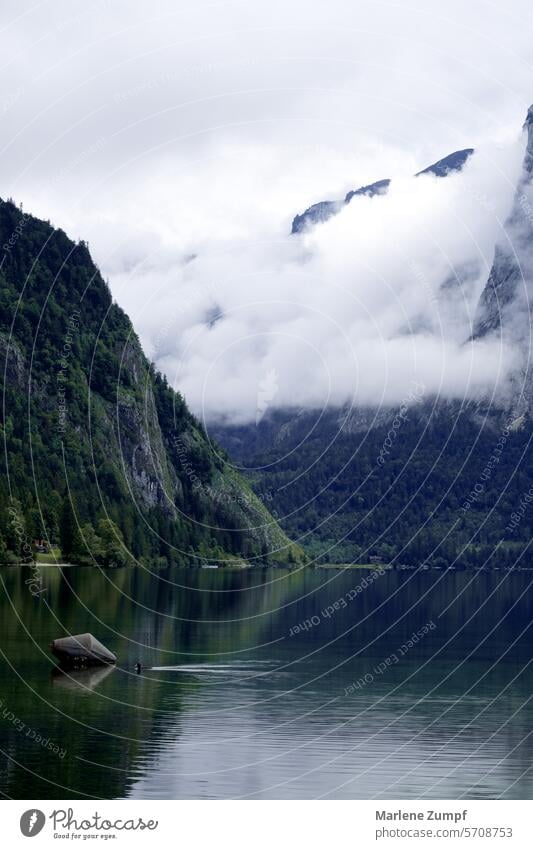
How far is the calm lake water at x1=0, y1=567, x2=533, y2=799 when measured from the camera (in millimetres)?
63094

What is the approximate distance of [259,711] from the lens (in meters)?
84.4

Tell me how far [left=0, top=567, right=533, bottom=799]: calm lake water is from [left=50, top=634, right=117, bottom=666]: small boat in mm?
1443

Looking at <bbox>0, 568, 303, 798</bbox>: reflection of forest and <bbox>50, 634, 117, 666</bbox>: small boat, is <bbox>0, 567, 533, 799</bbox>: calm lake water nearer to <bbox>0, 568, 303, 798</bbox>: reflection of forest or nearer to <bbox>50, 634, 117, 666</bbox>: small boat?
<bbox>0, 568, 303, 798</bbox>: reflection of forest

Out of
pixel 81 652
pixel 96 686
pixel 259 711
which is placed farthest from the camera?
pixel 81 652

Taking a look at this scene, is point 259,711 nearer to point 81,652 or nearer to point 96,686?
point 96,686

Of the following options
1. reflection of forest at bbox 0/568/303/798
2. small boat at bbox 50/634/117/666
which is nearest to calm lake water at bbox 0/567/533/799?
reflection of forest at bbox 0/568/303/798

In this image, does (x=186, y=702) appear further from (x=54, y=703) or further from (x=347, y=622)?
(x=347, y=622)

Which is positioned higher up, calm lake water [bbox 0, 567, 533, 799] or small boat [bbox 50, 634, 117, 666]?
small boat [bbox 50, 634, 117, 666]

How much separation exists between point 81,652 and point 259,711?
21.2 m

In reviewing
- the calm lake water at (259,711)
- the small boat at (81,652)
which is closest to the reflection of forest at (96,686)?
the calm lake water at (259,711)

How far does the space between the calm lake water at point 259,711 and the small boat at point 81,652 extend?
1.44 meters

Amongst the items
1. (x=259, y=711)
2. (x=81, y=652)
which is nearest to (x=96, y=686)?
(x=81, y=652)

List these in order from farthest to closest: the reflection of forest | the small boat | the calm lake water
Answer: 1. the small boat
2. the calm lake water
3. the reflection of forest

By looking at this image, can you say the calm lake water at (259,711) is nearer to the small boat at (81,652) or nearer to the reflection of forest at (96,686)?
the reflection of forest at (96,686)
